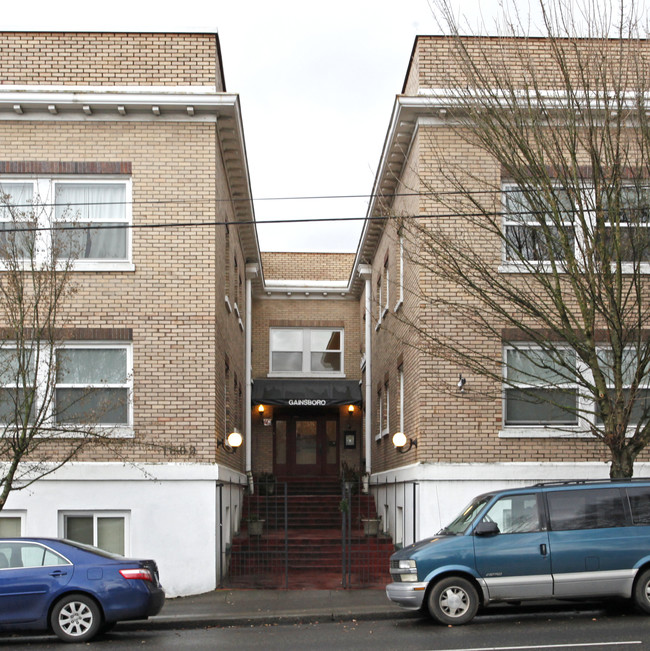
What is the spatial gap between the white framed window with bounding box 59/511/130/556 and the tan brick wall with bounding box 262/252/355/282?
16.7 m

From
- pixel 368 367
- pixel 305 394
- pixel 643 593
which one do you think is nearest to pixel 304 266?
pixel 305 394

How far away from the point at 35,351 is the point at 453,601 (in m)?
8.11

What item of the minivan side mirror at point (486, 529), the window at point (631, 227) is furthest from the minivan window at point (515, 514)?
the window at point (631, 227)

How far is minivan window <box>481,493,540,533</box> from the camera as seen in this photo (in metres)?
11.8

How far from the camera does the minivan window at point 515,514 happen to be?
38.8 feet

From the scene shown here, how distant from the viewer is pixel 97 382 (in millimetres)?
16297

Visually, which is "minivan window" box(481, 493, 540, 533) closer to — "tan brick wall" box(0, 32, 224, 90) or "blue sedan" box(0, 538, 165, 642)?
"blue sedan" box(0, 538, 165, 642)

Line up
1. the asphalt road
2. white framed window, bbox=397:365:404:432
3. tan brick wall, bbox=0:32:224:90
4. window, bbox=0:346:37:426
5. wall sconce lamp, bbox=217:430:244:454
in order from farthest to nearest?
white framed window, bbox=397:365:404:432 → wall sconce lamp, bbox=217:430:244:454 → tan brick wall, bbox=0:32:224:90 → window, bbox=0:346:37:426 → the asphalt road

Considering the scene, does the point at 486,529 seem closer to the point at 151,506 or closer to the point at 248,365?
the point at 151,506

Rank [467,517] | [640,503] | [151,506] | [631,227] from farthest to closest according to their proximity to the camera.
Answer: [151,506] < [631,227] < [467,517] < [640,503]

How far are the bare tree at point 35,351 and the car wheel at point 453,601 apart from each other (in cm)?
615

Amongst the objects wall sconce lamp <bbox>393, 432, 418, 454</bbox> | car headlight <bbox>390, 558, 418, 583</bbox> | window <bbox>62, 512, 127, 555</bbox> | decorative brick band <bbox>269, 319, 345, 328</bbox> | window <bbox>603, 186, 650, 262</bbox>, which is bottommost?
car headlight <bbox>390, 558, 418, 583</bbox>

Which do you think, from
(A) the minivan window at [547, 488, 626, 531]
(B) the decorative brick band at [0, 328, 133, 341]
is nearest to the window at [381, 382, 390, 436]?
(B) the decorative brick band at [0, 328, 133, 341]

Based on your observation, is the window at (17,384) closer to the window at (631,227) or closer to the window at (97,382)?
the window at (97,382)
